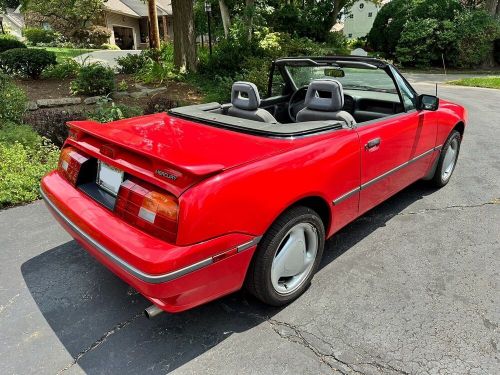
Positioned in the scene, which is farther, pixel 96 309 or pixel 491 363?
pixel 96 309

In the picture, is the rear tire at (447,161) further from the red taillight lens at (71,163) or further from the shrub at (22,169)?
the shrub at (22,169)

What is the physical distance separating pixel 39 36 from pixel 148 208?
35100mm

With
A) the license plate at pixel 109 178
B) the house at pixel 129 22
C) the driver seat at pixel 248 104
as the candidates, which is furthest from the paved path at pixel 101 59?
the house at pixel 129 22

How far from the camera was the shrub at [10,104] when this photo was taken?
5.78m

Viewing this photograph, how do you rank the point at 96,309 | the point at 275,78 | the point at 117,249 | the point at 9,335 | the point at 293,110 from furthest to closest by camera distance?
the point at 275,78, the point at 293,110, the point at 96,309, the point at 9,335, the point at 117,249

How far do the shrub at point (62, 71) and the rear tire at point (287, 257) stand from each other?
32.5 ft

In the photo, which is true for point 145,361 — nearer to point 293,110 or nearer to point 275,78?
point 293,110

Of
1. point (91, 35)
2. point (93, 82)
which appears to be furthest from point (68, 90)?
point (91, 35)

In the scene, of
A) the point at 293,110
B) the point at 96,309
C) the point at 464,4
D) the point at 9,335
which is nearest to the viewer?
the point at 9,335

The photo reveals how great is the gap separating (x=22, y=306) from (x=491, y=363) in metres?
2.89

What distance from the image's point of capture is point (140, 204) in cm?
209

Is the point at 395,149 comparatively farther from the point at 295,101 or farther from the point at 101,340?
the point at 101,340

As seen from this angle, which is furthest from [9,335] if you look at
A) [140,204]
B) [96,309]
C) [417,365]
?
[417,365]

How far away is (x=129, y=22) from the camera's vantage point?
126 feet
